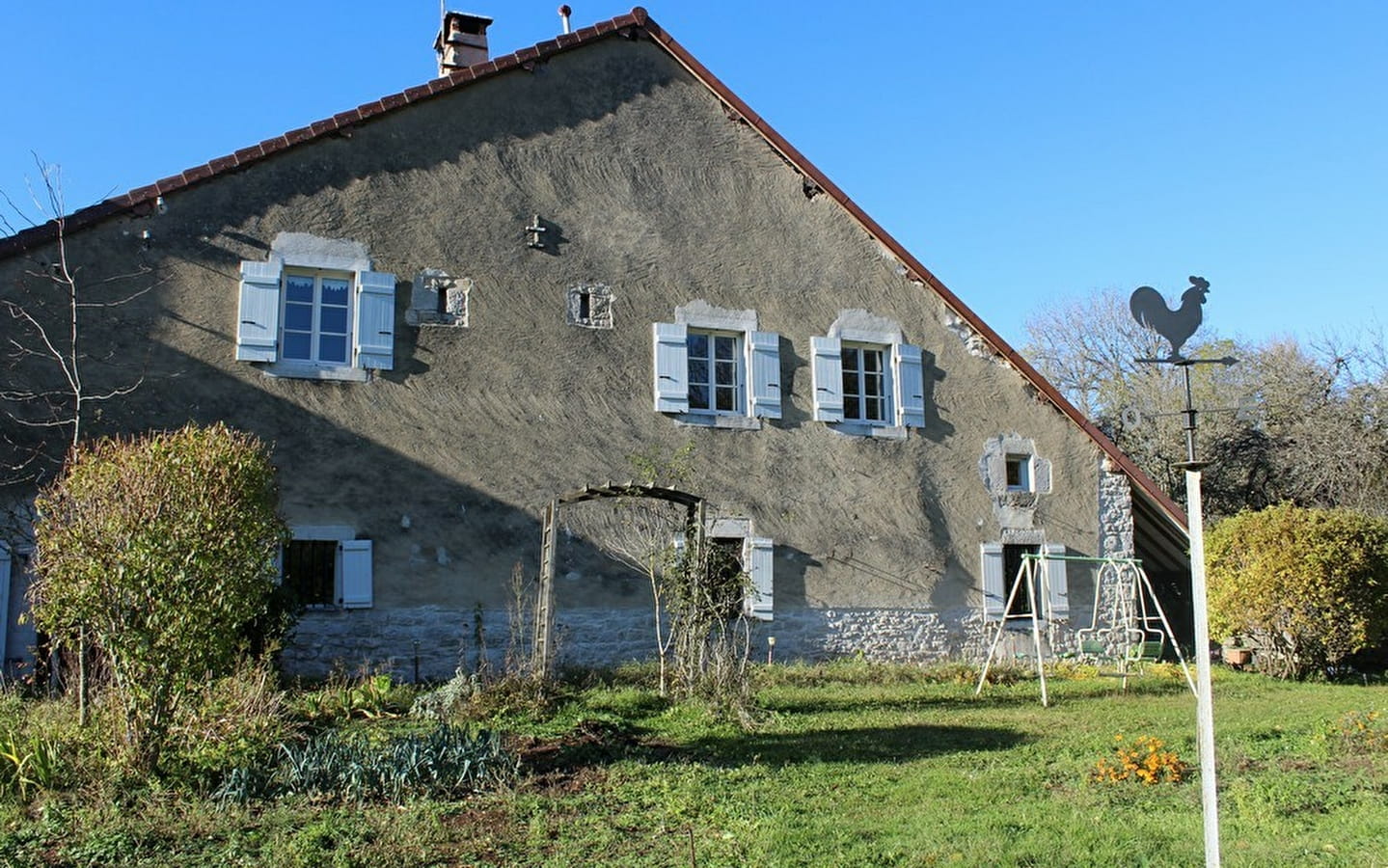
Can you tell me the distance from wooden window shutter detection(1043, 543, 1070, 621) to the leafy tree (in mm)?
10289

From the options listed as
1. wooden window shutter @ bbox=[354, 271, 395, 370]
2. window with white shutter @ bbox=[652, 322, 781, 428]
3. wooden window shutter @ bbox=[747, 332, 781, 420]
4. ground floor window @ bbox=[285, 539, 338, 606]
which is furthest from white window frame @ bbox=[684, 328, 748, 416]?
ground floor window @ bbox=[285, 539, 338, 606]

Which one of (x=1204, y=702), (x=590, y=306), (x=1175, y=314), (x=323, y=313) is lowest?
(x=1204, y=702)

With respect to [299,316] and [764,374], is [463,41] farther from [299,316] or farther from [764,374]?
[764,374]

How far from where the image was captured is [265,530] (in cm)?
709

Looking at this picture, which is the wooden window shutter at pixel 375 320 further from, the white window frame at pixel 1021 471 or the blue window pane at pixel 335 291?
the white window frame at pixel 1021 471

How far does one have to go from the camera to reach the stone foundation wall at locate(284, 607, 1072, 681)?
36.2 ft

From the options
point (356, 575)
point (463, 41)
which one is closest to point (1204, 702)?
point (356, 575)

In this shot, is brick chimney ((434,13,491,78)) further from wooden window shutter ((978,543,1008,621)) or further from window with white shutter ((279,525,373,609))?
wooden window shutter ((978,543,1008,621))

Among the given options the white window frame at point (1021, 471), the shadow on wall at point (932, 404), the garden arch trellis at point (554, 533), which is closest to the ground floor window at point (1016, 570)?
the white window frame at point (1021, 471)

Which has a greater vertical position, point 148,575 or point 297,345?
point 297,345

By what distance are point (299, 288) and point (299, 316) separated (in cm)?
29

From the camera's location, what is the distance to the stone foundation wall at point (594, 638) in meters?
11.0

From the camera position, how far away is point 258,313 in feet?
36.5

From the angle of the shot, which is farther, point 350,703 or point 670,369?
point 670,369
